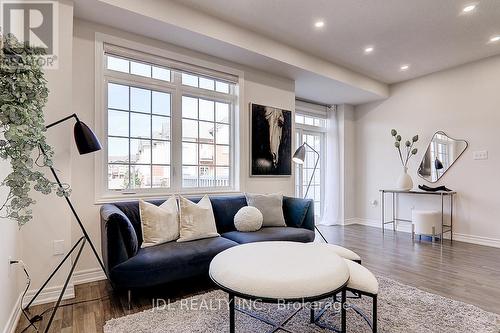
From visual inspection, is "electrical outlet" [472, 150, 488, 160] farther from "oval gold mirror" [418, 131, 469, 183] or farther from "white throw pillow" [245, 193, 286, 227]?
"white throw pillow" [245, 193, 286, 227]

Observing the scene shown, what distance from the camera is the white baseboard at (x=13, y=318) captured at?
1836 millimetres

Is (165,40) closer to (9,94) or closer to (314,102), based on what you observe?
(9,94)

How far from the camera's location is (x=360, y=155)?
6.25 meters

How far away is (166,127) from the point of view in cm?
352

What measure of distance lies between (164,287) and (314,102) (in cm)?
469

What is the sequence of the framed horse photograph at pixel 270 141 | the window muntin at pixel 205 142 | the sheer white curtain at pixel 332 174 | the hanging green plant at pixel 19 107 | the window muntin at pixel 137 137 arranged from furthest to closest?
the sheer white curtain at pixel 332 174 < the framed horse photograph at pixel 270 141 < the window muntin at pixel 205 142 < the window muntin at pixel 137 137 < the hanging green plant at pixel 19 107

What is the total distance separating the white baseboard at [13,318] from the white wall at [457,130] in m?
5.76

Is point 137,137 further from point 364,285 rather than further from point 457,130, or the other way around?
point 457,130

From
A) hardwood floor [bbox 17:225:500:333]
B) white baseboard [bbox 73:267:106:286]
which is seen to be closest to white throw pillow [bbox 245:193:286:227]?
hardwood floor [bbox 17:225:500:333]

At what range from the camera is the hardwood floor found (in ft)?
7.16

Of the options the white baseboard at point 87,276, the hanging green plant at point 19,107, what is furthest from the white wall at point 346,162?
the hanging green plant at point 19,107

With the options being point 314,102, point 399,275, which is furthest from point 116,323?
point 314,102

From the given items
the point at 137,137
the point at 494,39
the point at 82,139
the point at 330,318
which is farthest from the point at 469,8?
the point at 82,139

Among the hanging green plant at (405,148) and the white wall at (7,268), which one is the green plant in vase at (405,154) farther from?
the white wall at (7,268)
